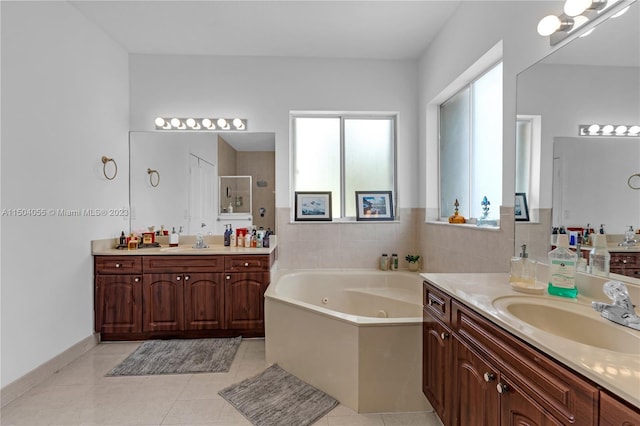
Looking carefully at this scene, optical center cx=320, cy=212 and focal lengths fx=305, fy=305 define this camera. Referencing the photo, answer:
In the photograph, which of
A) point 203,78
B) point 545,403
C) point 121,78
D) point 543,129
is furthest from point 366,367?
point 121,78

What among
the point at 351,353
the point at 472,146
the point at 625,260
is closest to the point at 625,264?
the point at 625,260

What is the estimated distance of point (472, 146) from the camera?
266 cm

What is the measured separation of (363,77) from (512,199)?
2.14m

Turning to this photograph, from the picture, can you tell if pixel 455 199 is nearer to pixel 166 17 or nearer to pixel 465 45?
pixel 465 45

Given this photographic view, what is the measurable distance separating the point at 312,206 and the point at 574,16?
2.53 metres

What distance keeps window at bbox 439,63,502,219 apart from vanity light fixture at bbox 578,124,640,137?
38.8 inches

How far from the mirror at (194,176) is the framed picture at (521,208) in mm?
2261

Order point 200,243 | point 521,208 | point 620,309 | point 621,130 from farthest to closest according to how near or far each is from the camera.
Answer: point 200,243, point 521,208, point 621,130, point 620,309

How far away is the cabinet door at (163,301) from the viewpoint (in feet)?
9.26

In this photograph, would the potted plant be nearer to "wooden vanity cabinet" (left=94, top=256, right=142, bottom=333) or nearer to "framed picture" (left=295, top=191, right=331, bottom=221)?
"framed picture" (left=295, top=191, right=331, bottom=221)

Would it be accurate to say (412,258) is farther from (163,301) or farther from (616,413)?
(616,413)

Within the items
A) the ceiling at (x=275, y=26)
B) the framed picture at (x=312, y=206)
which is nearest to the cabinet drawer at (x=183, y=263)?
the framed picture at (x=312, y=206)

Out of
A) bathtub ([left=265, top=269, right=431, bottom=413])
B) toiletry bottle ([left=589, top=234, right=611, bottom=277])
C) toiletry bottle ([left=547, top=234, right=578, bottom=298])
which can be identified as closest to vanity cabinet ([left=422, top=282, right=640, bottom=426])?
bathtub ([left=265, top=269, right=431, bottom=413])

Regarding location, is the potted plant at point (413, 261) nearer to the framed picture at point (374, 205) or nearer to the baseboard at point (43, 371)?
the framed picture at point (374, 205)
